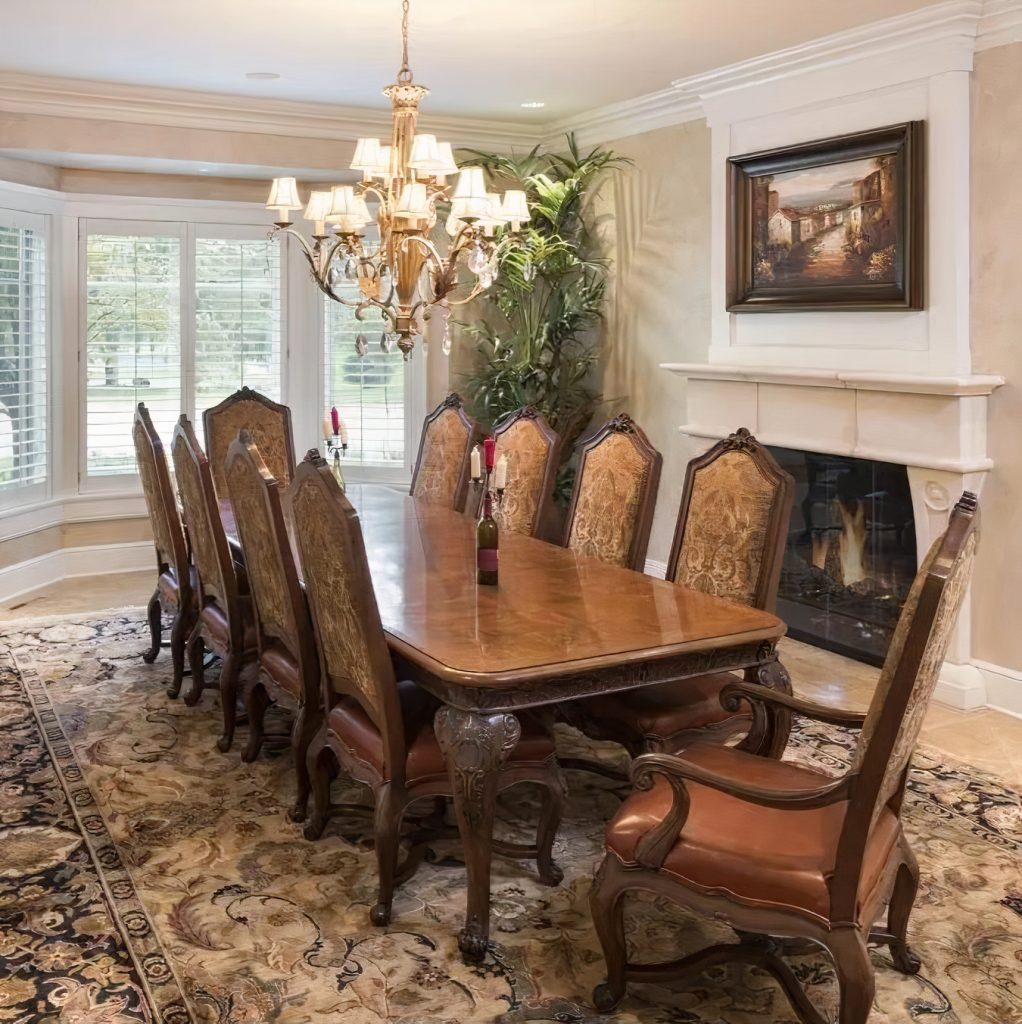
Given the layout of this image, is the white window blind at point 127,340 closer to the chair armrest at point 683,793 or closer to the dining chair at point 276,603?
the dining chair at point 276,603

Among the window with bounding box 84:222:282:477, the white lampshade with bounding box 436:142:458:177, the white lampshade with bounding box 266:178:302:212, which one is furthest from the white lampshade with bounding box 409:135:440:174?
the window with bounding box 84:222:282:477

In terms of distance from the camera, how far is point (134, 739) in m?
3.99

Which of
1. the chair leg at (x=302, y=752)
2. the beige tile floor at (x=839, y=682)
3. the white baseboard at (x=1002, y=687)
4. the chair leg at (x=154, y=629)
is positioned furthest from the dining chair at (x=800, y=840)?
the chair leg at (x=154, y=629)

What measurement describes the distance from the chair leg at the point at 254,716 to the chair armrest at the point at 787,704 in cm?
167

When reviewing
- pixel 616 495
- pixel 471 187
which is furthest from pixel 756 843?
pixel 471 187

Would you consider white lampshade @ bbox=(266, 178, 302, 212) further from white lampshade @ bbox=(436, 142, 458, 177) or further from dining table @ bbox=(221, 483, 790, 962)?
dining table @ bbox=(221, 483, 790, 962)

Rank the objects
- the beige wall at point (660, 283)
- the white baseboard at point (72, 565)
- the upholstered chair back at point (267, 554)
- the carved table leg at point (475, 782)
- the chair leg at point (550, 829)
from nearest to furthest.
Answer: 1. the carved table leg at point (475, 782)
2. the chair leg at point (550, 829)
3. the upholstered chair back at point (267, 554)
4. the beige wall at point (660, 283)
5. the white baseboard at point (72, 565)

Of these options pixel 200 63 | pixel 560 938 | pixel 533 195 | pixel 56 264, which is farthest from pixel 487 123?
pixel 560 938

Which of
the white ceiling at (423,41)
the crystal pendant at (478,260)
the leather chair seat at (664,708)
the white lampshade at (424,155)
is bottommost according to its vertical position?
the leather chair seat at (664,708)

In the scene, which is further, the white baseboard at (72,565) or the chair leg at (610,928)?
the white baseboard at (72,565)

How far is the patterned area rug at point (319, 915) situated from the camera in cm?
239

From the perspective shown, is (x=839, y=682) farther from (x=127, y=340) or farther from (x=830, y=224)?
(x=127, y=340)

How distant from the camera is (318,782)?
3.14 meters

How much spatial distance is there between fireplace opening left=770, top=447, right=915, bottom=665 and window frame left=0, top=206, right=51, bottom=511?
13.5 feet
